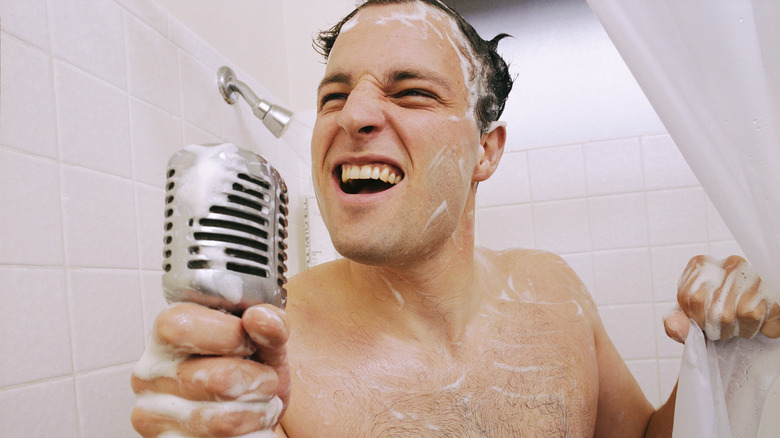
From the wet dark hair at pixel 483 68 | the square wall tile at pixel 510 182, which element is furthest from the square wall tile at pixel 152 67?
the square wall tile at pixel 510 182

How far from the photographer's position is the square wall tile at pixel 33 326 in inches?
27.2

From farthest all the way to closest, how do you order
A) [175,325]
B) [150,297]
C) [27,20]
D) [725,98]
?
[150,297], [27,20], [725,98], [175,325]

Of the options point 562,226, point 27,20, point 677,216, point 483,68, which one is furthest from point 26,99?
point 677,216

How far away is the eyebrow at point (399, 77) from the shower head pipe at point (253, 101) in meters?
0.45

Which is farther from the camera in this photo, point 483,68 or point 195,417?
point 483,68

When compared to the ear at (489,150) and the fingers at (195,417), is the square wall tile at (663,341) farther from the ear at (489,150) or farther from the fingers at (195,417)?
the fingers at (195,417)

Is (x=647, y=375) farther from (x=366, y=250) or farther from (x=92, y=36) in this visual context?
(x=92, y=36)

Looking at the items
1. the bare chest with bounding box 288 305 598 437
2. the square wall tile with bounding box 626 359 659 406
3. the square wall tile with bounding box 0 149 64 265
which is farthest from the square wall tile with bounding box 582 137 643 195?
the square wall tile with bounding box 0 149 64 265

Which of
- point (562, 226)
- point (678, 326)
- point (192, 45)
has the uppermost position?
point (192, 45)

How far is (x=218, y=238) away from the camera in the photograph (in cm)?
39

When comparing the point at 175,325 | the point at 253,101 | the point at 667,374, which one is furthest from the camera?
the point at 667,374

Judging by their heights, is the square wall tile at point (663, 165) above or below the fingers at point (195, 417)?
above

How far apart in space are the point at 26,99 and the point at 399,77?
1.75 ft

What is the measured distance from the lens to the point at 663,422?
2.97 feet
